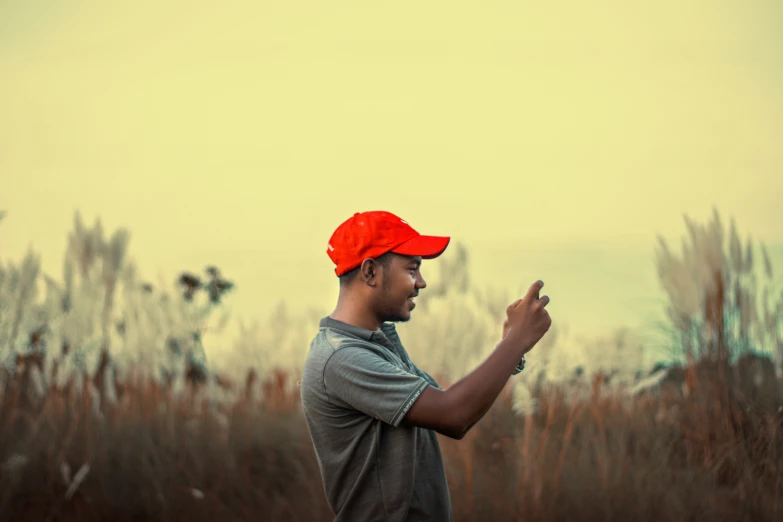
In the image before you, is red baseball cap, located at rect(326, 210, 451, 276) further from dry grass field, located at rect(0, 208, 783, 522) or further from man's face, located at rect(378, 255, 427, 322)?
dry grass field, located at rect(0, 208, 783, 522)

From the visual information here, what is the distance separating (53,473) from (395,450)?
13.8 feet

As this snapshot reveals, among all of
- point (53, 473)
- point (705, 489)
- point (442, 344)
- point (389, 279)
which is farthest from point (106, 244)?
point (389, 279)

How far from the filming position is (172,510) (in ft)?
18.8

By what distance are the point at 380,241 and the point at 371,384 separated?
441mm

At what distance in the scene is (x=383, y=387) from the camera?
7.15 ft

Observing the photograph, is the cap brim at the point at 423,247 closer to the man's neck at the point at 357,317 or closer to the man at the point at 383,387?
the man at the point at 383,387

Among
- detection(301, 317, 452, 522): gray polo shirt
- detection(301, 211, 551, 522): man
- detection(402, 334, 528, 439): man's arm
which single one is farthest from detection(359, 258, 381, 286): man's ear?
detection(402, 334, 528, 439): man's arm

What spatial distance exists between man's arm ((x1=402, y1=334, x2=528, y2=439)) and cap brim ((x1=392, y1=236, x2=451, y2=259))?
15.5 inches

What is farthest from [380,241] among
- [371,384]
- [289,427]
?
[289,427]

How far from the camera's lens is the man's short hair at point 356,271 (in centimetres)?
245

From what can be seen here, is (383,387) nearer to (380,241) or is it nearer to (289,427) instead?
(380,241)

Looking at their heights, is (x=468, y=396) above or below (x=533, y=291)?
below

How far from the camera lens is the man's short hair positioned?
245 centimetres

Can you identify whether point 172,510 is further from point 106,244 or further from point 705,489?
point 705,489
